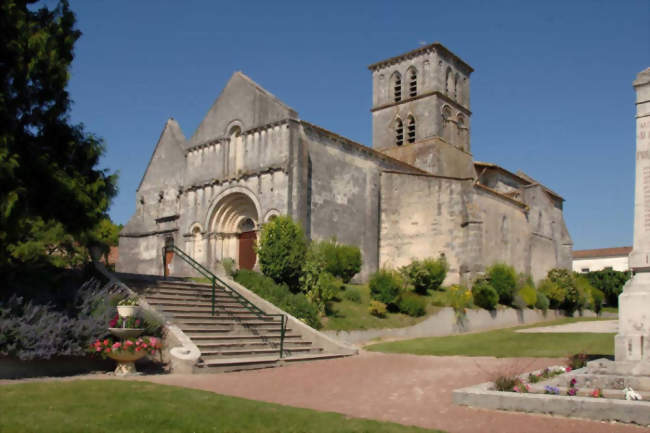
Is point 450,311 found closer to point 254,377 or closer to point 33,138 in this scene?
point 254,377

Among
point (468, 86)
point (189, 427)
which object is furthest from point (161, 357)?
point (468, 86)

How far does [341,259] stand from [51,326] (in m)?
13.8

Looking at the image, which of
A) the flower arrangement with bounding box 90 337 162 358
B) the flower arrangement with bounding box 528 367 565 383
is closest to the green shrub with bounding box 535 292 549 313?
the flower arrangement with bounding box 528 367 565 383

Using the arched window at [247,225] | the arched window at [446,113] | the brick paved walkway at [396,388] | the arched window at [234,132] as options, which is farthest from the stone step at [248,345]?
the arched window at [446,113]

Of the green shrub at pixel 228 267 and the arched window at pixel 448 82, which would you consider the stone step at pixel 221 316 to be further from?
the arched window at pixel 448 82

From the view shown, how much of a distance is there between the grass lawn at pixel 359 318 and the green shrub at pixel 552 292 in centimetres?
1006

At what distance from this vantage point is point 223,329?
14789 millimetres

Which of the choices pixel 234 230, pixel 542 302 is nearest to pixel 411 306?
pixel 234 230

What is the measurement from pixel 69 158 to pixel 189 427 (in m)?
8.31

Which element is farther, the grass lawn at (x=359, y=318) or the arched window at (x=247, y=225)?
the arched window at (x=247, y=225)

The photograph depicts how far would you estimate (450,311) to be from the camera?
2242 centimetres

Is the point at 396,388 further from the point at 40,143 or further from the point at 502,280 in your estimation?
the point at 502,280

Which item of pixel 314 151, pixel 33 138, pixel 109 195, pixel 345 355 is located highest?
pixel 314 151

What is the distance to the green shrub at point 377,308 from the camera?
2055 cm
